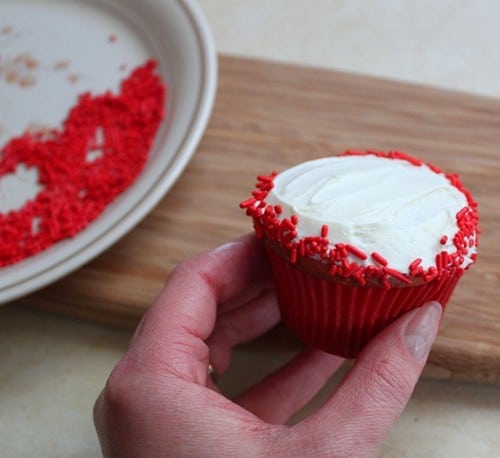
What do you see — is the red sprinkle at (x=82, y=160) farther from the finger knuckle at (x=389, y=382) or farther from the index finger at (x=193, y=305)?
the finger knuckle at (x=389, y=382)

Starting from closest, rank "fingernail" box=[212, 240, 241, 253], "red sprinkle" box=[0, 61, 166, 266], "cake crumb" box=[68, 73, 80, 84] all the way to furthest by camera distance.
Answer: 1. "fingernail" box=[212, 240, 241, 253]
2. "red sprinkle" box=[0, 61, 166, 266]
3. "cake crumb" box=[68, 73, 80, 84]

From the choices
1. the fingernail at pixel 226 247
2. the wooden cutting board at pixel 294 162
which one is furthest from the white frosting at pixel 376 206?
the wooden cutting board at pixel 294 162

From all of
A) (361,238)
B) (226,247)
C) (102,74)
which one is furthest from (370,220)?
(102,74)

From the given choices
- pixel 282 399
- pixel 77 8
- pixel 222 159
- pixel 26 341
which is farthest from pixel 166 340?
pixel 77 8

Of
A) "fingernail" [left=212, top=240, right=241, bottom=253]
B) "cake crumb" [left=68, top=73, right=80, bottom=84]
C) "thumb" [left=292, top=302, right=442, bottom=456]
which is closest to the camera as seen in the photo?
"thumb" [left=292, top=302, right=442, bottom=456]

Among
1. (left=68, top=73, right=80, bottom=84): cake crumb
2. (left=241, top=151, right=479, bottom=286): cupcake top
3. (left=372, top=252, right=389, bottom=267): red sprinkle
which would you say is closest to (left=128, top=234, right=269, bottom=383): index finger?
(left=241, top=151, right=479, bottom=286): cupcake top

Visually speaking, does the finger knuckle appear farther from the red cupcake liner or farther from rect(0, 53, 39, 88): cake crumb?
rect(0, 53, 39, 88): cake crumb
